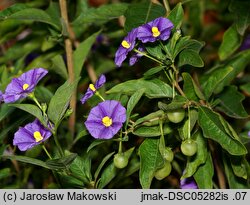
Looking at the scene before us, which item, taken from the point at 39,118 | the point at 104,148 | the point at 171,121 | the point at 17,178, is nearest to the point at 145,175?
the point at 171,121

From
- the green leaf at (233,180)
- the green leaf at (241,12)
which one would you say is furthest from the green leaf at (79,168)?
the green leaf at (241,12)

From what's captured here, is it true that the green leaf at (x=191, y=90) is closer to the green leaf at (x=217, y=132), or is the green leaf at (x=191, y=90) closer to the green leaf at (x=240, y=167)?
the green leaf at (x=217, y=132)

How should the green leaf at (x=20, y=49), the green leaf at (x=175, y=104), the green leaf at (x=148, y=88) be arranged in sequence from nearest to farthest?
the green leaf at (x=175, y=104) < the green leaf at (x=148, y=88) < the green leaf at (x=20, y=49)

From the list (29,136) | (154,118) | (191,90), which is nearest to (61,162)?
(29,136)

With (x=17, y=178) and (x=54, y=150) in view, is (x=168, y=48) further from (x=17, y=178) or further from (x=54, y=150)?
(x=17, y=178)

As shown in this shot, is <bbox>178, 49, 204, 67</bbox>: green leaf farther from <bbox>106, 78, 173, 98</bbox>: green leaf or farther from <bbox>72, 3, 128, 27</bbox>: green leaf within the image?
<bbox>72, 3, 128, 27</bbox>: green leaf

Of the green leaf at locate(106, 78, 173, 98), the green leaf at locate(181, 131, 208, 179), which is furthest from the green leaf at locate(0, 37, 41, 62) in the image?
the green leaf at locate(181, 131, 208, 179)
